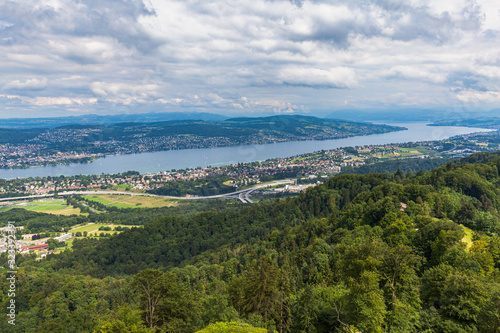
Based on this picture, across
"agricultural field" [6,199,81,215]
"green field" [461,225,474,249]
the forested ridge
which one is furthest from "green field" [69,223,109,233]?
"green field" [461,225,474,249]

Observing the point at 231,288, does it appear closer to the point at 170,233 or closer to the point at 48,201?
the point at 170,233

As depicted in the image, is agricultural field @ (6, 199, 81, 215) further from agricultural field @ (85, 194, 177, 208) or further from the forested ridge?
the forested ridge

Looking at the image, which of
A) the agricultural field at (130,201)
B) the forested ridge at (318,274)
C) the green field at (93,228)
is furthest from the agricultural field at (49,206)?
the forested ridge at (318,274)

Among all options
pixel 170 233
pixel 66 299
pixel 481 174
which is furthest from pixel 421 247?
pixel 170 233

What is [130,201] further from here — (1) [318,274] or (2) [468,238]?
(2) [468,238]

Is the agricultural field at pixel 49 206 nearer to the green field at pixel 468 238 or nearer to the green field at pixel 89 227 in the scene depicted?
the green field at pixel 89 227
